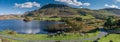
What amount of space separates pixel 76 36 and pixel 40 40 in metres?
13.9

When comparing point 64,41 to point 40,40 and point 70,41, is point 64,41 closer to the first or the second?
point 70,41

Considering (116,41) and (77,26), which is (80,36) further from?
(77,26)

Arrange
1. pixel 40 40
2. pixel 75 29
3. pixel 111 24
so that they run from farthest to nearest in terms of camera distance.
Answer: pixel 111 24, pixel 75 29, pixel 40 40

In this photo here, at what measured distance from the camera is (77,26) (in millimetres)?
103625

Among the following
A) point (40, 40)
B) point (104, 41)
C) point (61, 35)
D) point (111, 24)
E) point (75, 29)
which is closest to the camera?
point (104, 41)

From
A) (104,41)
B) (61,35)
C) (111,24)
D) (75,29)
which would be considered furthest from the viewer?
(111,24)

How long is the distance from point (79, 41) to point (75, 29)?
115 feet

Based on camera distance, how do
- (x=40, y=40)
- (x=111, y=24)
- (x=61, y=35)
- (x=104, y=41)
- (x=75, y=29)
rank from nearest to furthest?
1. (x=104, y=41)
2. (x=40, y=40)
3. (x=61, y=35)
4. (x=75, y=29)
5. (x=111, y=24)

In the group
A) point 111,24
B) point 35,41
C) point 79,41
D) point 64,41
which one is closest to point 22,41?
point 35,41

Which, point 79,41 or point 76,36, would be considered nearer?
point 79,41

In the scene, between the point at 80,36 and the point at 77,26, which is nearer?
the point at 80,36

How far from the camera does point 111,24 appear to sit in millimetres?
113750

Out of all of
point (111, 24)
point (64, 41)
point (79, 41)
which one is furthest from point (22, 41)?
point (111, 24)

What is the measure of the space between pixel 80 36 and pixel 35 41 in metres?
17.4
